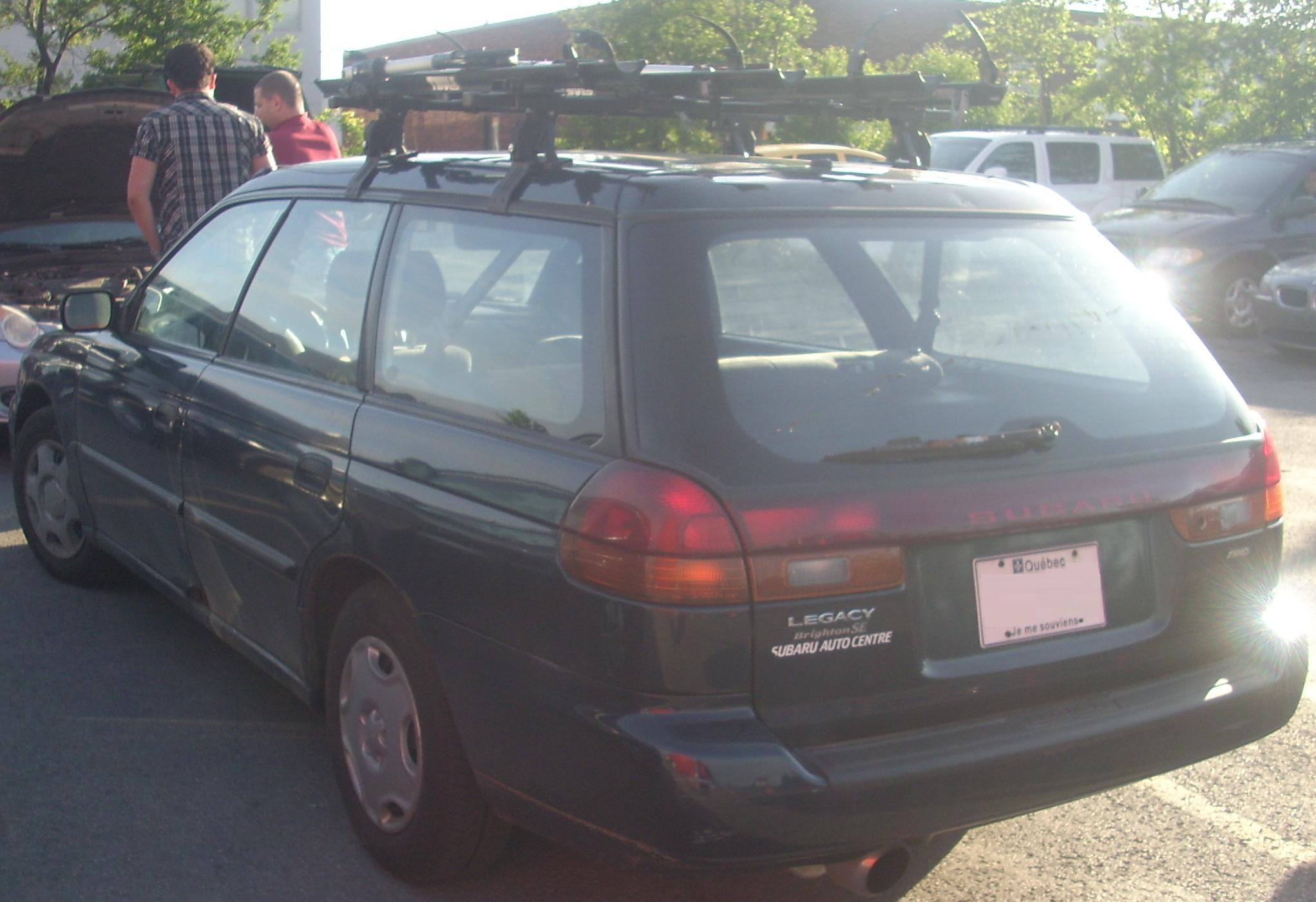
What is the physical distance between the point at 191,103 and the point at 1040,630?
18.2 ft

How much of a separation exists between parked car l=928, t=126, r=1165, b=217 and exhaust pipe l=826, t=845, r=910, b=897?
51.8ft

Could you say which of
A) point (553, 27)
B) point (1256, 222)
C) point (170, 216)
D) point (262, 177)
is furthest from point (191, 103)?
point (553, 27)

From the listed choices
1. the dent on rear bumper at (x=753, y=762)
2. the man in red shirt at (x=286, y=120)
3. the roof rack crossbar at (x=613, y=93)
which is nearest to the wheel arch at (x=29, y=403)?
the roof rack crossbar at (x=613, y=93)

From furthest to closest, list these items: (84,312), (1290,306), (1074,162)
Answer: (1074,162) < (1290,306) < (84,312)

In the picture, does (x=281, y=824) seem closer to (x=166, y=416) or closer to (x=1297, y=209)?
(x=166, y=416)

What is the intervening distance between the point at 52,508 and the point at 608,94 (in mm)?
2938

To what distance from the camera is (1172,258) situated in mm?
14414

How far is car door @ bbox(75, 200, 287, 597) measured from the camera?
A: 4.41 m

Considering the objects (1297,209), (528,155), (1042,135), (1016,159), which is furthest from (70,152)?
(1042,135)

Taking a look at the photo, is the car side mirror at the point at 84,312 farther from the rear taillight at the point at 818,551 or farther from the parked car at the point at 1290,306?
the parked car at the point at 1290,306

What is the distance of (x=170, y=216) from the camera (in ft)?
23.8

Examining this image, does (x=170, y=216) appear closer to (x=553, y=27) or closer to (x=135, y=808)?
(x=135, y=808)

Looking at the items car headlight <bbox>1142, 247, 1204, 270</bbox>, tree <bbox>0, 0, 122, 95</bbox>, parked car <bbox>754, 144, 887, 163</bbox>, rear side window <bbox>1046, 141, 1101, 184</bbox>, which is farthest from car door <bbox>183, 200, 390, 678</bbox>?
rear side window <bbox>1046, 141, 1101, 184</bbox>

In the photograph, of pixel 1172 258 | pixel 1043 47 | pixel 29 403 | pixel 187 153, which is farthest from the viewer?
pixel 1043 47
